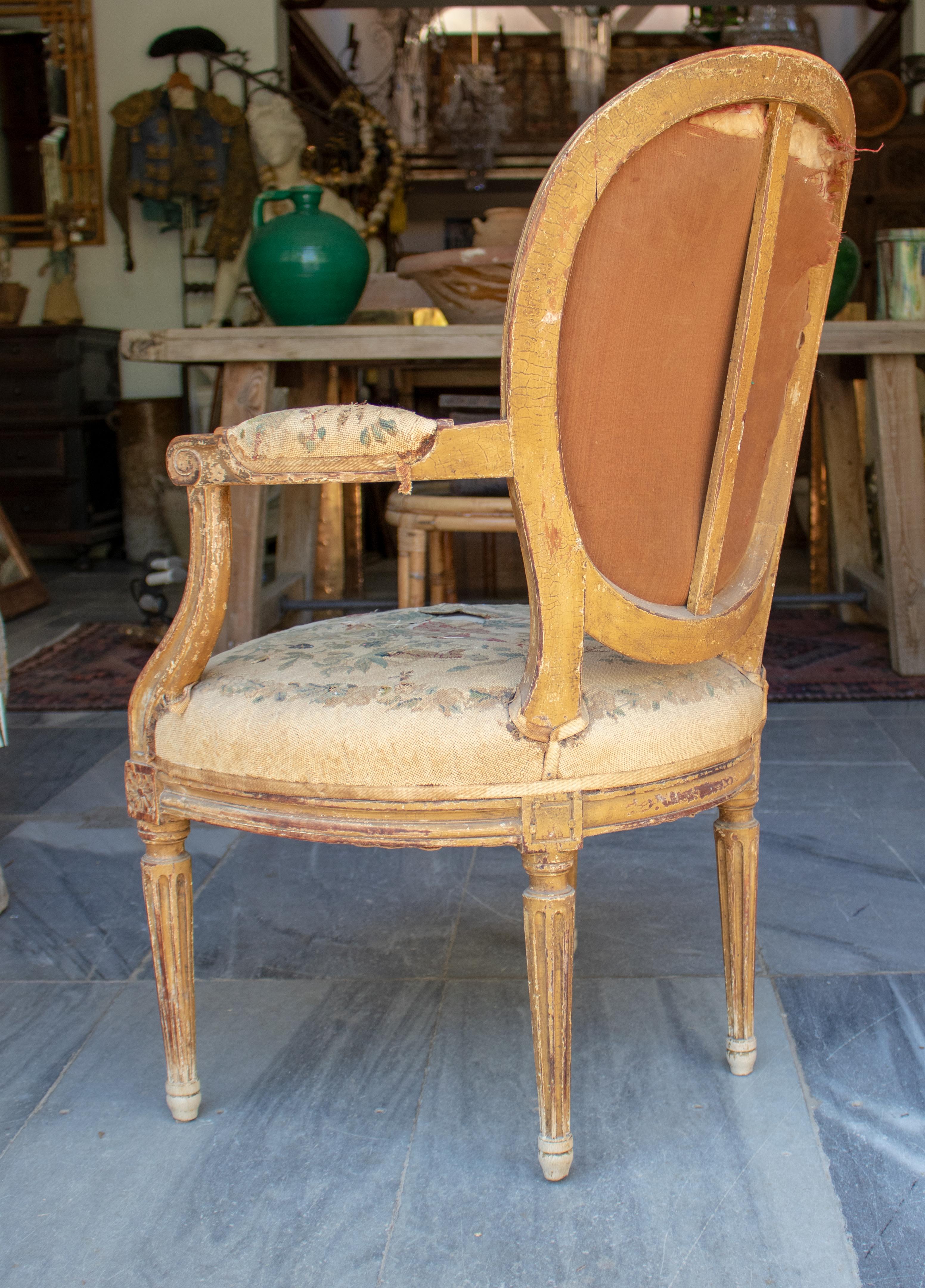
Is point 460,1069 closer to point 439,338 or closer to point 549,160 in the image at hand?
point 439,338

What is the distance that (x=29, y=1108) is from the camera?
3.53ft

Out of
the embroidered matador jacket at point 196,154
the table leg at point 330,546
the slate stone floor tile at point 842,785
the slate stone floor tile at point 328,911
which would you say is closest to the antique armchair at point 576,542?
the slate stone floor tile at point 328,911

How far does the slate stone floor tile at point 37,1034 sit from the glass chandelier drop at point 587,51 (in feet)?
18.9

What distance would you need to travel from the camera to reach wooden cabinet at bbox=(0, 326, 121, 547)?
15.0ft

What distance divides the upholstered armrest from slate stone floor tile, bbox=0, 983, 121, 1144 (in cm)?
62

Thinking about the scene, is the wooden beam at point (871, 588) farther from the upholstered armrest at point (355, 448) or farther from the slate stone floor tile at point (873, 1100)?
the upholstered armrest at point (355, 448)

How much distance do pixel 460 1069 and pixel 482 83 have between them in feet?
20.4

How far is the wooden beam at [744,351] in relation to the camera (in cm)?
84

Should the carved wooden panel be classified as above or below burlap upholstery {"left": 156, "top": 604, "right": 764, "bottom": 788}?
above

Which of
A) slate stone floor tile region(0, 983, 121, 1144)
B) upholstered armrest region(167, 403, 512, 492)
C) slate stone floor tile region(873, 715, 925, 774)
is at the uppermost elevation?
upholstered armrest region(167, 403, 512, 492)

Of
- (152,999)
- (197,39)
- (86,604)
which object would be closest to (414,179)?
(197,39)

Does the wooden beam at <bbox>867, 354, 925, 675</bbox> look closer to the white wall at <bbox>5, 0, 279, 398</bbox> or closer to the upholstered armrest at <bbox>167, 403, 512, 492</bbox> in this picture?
the upholstered armrest at <bbox>167, 403, 512, 492</bbox>

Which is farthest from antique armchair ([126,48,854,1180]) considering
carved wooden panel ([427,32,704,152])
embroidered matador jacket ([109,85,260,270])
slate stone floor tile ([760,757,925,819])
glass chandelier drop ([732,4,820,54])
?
carved wooden panel ([427,32,704,152])

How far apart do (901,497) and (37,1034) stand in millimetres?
2019
